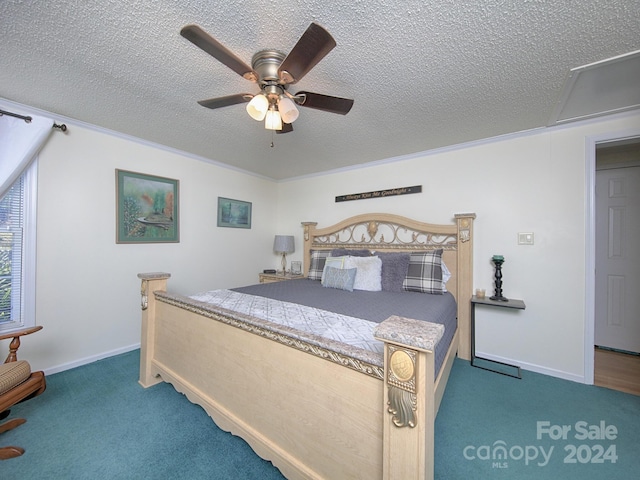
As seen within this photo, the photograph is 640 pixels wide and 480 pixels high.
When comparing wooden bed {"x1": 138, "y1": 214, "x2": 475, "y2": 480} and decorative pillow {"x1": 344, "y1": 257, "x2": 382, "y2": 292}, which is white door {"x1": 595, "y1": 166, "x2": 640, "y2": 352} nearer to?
decorative pillow {"x1": 344, "y1": 257, "x2": 382, "y2": 292}

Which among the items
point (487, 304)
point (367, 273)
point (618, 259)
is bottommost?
point (487, 304)

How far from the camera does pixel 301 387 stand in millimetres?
1148

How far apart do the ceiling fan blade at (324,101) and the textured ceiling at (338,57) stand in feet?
0.82

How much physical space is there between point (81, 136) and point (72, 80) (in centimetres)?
87

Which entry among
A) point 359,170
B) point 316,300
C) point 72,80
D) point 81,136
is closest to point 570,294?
point 316,300

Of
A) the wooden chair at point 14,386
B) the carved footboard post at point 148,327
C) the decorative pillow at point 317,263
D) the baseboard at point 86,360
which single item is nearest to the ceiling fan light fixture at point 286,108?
the carved footboard post at point 148,327

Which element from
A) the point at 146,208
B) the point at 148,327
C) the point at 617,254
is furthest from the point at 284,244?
the point at 617,254

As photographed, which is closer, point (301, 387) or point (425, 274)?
point (301, 387)

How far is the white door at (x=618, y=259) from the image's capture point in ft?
9.02

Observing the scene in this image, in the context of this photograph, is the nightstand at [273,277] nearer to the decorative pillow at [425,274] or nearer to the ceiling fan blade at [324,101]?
the decorative pillow at [425,274]

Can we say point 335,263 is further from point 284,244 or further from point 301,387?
point 301,387

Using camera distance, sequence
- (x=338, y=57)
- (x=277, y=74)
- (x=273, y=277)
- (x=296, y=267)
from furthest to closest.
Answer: (x=296, y=267) → (x=273, y=277) → (x=338, y=57) → (x=277, y=74)

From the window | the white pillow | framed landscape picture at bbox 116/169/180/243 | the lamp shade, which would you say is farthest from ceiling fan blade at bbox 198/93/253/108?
the lamp shade

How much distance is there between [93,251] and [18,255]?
49cm
